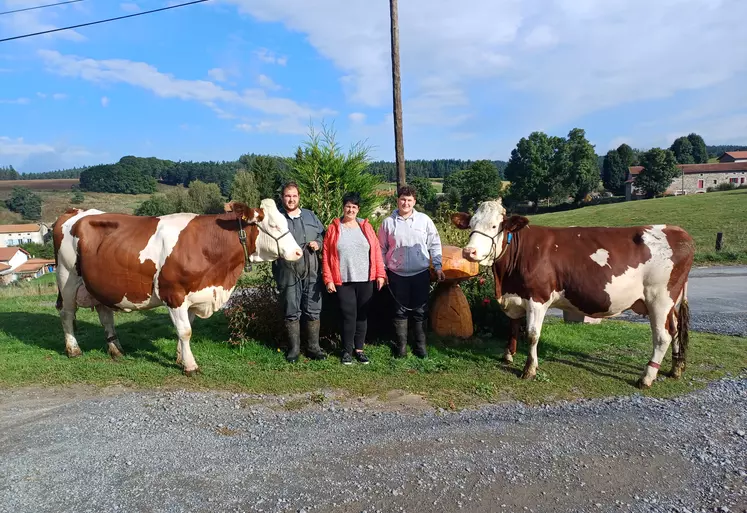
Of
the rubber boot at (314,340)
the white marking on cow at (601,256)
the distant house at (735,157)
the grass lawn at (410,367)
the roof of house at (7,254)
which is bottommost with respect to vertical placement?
the roof of house at (7,254)

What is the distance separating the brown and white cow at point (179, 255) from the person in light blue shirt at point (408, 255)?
3.75 ft

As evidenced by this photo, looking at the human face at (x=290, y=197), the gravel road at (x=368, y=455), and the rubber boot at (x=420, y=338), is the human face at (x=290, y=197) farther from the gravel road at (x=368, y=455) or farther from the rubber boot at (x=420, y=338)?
the gravel road at (x=368, y=455)

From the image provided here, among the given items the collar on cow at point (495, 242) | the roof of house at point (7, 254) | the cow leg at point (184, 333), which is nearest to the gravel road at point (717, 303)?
the collar on cow at point (495, 242)

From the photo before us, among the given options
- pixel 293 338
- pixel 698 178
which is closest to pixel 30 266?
pixel 293 338

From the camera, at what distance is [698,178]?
219ft

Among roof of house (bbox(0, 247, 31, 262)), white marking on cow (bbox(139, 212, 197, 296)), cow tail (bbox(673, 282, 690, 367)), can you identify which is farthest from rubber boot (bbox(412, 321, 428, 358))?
roof of house (bbox(0, 247, 31, 262))

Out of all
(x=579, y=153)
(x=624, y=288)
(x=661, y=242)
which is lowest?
(x=624, y=288)

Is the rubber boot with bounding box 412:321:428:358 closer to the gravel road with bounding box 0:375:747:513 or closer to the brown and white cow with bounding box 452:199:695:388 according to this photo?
the brown and white cow with bounding box 452:199:695:388

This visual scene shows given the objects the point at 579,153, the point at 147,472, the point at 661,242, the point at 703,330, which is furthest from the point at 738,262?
the point at 579,153

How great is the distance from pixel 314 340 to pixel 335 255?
3.92 ft

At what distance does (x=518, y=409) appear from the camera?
4656 mm

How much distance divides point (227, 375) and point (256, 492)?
2524 millimetres

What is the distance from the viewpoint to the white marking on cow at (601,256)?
5285 mm

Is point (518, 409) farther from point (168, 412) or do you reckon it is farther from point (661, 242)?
point (168, 412)
